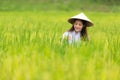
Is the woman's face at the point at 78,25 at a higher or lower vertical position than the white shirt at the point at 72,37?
higher

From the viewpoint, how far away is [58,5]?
109 feet

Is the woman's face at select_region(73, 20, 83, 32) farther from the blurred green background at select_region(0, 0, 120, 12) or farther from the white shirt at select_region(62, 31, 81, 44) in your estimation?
the blurred green background at select_region(0, 0, 120, 12)

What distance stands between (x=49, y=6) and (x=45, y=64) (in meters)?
31.0

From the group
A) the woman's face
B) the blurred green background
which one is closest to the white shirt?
the woman's face

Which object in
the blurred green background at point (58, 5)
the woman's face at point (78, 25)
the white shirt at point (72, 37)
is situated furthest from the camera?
the blurred green background at point (58, 5)

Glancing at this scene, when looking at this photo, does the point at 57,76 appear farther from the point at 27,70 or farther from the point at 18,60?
the point at 18,60

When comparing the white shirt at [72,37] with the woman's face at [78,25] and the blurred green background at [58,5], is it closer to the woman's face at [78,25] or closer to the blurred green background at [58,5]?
the woman's face at [78,25]

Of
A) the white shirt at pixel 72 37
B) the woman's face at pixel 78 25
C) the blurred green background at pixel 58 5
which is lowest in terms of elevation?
the white shirt at pixel 72 37

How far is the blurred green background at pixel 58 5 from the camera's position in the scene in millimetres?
32281

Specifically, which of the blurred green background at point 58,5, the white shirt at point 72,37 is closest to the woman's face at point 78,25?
the white shirt at point 72,37

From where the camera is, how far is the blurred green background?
32.3 metres

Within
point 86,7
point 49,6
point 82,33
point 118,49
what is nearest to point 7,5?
point 49,6

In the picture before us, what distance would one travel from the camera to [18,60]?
218 cm

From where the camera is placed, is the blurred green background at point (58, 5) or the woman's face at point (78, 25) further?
the blurred green background at point (58, 5)
